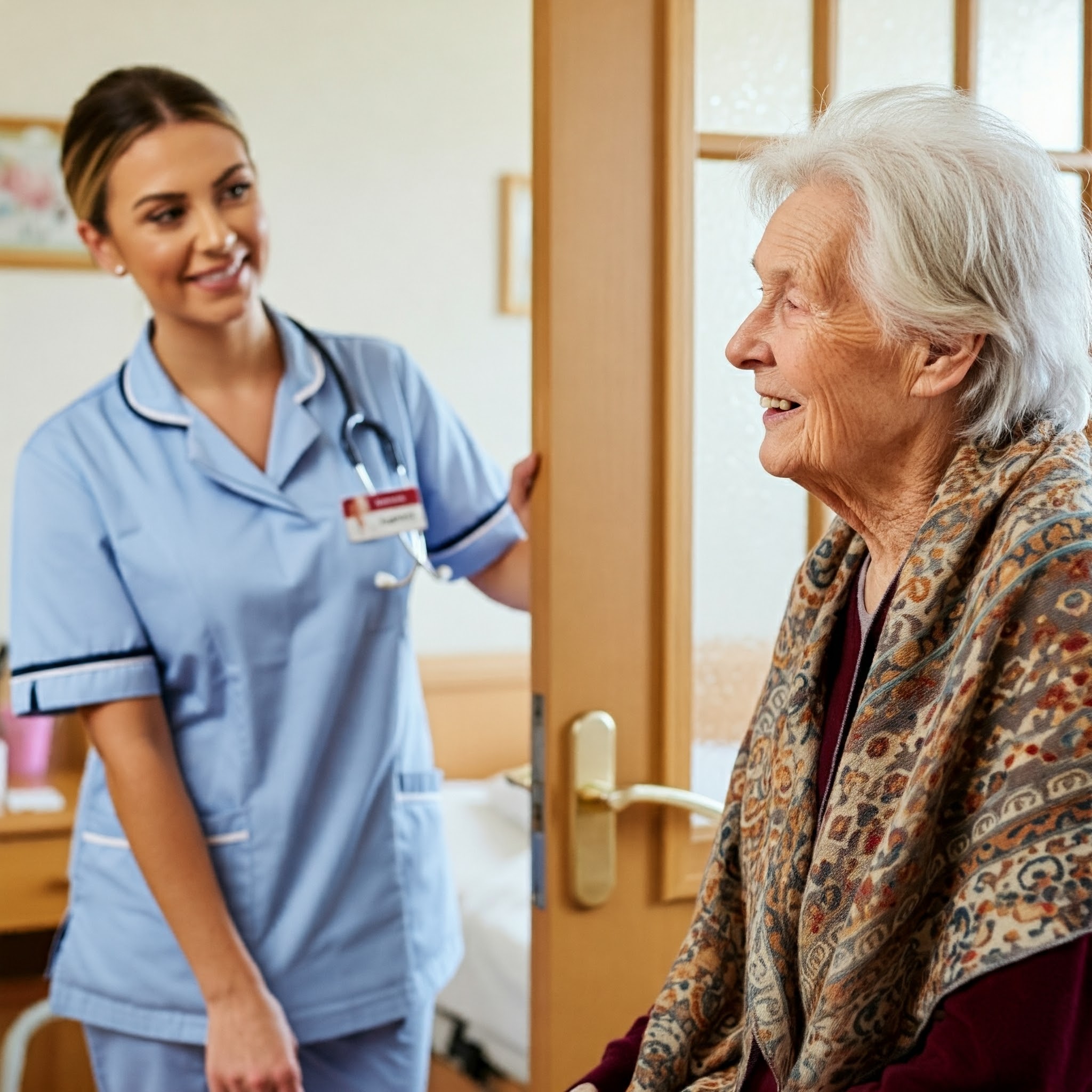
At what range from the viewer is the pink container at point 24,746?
285cm

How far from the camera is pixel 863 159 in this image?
96 cm


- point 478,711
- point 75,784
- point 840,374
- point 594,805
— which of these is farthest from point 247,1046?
point 478,711

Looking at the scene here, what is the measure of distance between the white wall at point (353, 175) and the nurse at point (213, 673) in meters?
1.39

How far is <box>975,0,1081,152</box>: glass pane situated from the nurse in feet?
2.26

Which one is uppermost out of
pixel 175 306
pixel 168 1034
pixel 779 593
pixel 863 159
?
pixel 863 159

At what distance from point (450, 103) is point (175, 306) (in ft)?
5.84

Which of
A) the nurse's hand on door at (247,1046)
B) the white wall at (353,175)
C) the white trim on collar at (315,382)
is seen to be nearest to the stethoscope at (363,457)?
the white trim on collar at (315,382)

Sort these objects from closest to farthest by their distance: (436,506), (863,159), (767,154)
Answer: (863,159)
(767,154)
(436,506)

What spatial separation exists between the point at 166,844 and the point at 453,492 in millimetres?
590

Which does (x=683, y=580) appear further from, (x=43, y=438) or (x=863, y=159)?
(x=43, y=438)

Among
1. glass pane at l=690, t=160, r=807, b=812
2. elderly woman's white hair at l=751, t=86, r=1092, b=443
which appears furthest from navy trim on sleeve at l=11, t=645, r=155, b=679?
elderly woman's white hair at l=751, t=86, r=1092, b=443

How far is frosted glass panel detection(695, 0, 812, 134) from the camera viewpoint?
139 cm

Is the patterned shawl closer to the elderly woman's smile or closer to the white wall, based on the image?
the elderly woman's smile

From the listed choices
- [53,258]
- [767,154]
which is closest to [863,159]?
[767,154]
